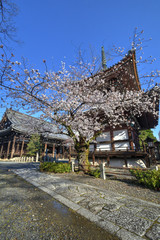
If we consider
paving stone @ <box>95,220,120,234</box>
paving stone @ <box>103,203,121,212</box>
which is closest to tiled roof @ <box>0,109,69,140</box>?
paving stone @ <box>103,203,121,212</box>

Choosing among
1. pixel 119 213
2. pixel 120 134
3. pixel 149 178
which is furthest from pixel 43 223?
pixel 120 134

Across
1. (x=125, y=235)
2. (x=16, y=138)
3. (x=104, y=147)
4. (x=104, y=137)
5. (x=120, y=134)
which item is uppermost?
(x=16, y=138)

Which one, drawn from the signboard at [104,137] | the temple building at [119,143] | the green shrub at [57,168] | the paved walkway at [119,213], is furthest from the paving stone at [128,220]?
the signboard at [104,137]

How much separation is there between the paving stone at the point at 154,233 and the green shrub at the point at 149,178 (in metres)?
2.94

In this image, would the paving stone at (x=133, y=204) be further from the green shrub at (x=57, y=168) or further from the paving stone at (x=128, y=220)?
the green shrub at (x=57, y=168)

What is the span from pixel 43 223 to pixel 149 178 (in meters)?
4.82

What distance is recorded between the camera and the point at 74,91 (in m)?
7.76

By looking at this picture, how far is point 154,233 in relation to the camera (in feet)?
6.79

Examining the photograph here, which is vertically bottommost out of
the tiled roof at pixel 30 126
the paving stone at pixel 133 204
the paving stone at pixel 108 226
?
the paving stone at pixel 133 204

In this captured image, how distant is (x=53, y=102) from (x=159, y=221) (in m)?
7.55

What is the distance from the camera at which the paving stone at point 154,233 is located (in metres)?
1.97

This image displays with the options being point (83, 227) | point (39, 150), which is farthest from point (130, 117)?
point (39, 150)

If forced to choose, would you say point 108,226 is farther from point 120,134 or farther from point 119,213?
point 120,134

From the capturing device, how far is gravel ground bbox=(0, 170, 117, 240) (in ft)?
6.82
